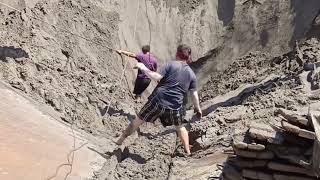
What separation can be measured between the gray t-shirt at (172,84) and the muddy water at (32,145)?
3.96ft

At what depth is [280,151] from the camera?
5.49 metres

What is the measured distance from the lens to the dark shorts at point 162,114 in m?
7.17

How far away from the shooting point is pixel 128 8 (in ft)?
45.7

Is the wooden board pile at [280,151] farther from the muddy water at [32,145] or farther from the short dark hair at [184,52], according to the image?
the muddy water at [32,145]

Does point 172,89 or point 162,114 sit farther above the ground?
point 172,89

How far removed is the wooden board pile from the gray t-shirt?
1.55 meters

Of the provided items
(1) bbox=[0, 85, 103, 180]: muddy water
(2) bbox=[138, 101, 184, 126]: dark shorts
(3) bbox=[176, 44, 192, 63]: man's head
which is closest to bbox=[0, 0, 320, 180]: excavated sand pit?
(1) bbox=[0, 85, 103, 180]: muddy water

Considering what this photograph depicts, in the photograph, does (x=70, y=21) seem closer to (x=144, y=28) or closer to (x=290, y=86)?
(x=144, y=28)

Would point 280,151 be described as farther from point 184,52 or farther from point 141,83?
point 141,83

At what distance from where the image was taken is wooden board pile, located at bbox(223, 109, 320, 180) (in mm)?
5289

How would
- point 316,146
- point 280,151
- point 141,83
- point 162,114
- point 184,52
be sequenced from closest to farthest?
point 316,146 < point 280,151 < point 184,52 < point 162,114 < point 141,83

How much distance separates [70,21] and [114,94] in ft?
6.21

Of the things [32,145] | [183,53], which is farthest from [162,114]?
[32,145]

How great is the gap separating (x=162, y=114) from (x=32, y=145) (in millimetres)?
1728
